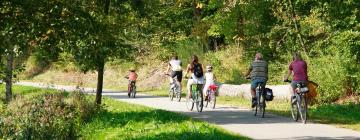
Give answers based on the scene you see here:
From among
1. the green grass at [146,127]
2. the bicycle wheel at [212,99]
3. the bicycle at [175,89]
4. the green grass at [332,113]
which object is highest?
the bicycle at [175,89]

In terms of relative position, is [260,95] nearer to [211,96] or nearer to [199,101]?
[199,101]

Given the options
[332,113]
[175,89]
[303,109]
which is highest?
[175,89]

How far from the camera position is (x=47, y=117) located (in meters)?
18.2

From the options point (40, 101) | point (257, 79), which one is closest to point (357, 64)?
point (257, 79)

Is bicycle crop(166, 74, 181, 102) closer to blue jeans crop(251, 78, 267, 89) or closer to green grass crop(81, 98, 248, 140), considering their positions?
green grass crop(81, 98, 248, 140)

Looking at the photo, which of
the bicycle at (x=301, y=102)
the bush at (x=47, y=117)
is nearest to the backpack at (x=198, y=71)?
the bush at (x=47, y=117)

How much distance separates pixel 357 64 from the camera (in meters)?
20.3

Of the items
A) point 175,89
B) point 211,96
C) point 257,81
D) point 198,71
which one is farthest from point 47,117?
point 175,89

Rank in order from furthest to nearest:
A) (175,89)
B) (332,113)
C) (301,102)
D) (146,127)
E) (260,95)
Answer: (175,89), (260,95), (332,113), (301,102), (146,127)

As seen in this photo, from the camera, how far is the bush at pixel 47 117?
54.9 feet

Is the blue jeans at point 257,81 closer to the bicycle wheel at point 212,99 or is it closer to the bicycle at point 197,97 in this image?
the bicycle at point 197,97

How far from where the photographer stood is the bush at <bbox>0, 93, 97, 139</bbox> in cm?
1673

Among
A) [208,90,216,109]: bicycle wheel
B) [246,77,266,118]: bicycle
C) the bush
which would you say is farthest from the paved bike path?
the bush

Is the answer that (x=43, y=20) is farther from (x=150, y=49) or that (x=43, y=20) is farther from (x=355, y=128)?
(x=150, y=49)
